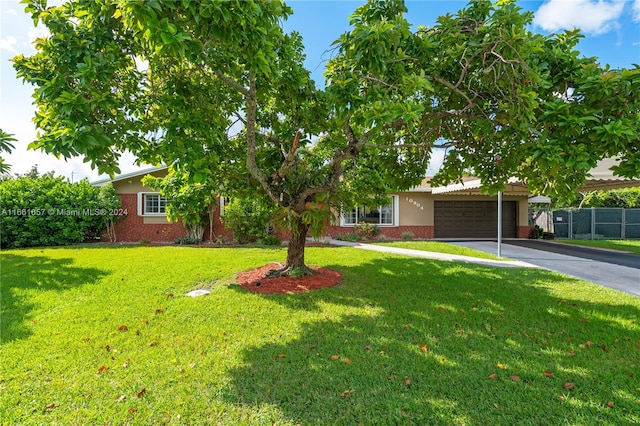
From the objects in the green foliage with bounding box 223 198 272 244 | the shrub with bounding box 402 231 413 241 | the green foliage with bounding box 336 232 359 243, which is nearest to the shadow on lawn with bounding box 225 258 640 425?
the green foliage with bounding box 223 198 272 244

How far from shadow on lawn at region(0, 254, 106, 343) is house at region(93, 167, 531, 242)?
5542mm

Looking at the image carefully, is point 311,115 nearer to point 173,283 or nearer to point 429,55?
point 429,55

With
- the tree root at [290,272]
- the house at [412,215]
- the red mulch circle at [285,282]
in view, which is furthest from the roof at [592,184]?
the tree root at [290,272]

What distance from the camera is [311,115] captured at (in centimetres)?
667

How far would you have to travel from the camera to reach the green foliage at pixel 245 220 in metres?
14.4

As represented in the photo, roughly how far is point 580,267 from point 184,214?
453 inches

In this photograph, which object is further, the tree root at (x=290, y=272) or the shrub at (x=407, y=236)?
the shrub at (x=407, y=236)

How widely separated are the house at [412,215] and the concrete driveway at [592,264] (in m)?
4.03

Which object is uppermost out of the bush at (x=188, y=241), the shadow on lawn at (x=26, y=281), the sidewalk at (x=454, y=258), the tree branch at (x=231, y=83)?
the tree branch at (x=231, y=83)

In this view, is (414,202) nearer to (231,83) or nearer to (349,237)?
(349,237)

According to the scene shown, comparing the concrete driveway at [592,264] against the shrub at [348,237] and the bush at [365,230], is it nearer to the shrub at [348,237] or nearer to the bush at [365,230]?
the bush at [365,230]

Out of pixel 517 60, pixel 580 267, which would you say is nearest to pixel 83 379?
pixel 517 60

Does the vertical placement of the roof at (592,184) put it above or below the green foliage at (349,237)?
above

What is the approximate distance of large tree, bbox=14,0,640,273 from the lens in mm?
3282
